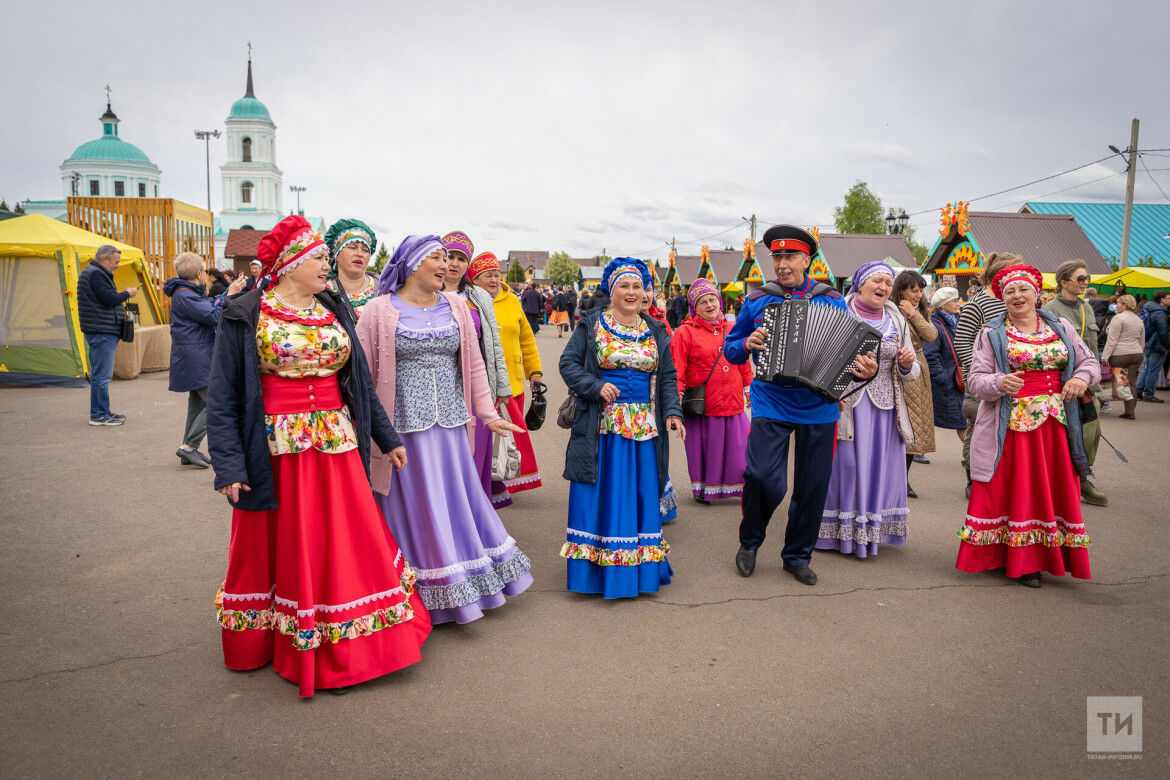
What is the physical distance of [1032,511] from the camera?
187 inches

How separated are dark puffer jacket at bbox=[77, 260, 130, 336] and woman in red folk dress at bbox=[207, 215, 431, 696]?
7.49 meters

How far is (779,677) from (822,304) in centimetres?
220

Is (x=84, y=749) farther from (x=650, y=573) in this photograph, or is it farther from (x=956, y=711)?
(x=956, y=711)

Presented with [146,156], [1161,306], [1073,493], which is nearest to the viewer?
[1073,493]

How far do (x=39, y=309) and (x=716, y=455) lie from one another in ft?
42.0

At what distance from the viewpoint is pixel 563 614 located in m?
4.31

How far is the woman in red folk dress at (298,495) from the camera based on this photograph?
11.0 ft

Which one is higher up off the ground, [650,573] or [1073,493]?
[1073,493]

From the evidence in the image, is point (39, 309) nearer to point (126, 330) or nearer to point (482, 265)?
point (126, 330)

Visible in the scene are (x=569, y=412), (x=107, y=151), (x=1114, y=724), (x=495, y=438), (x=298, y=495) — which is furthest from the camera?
(x=107, y=151)

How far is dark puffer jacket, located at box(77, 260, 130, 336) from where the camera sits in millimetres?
9398

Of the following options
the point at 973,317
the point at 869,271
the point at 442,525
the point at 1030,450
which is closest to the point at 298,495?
the point at 442,525

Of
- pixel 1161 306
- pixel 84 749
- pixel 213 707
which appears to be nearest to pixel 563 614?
pixel 213 707

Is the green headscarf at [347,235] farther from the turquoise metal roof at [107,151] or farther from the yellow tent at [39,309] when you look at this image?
the turquoise metal roof at [107,151]
